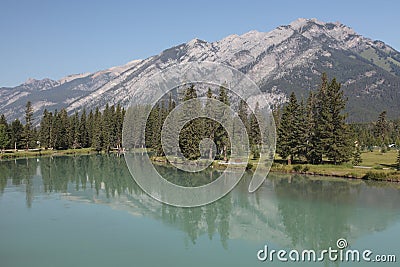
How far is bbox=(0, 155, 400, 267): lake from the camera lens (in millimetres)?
20984

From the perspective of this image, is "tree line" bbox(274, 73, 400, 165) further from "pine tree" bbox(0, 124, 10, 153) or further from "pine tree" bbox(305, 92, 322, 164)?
"pine tree" bbox(0, 124, 10, 153)

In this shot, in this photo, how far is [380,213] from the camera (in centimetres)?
2927

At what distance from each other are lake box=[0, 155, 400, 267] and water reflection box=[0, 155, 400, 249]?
0.22 ft

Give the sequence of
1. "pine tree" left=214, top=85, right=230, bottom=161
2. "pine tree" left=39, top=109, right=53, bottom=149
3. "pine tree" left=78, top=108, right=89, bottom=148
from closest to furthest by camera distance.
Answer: "pine tree" left=214, top=85, right=230, bottom=161, "pine tree" left=39, top=109, right=53, bottom=149, "pine tree" left=78, top=108, right=89, bottom=148

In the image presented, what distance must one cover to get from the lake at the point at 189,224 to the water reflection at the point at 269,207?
0.07m

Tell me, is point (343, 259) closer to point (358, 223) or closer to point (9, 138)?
point (358, 223)

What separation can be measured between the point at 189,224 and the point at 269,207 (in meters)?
7.93

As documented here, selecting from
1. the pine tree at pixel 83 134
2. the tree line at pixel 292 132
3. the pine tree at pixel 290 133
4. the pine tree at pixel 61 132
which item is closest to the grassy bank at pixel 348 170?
the tree line at pixel 292 132

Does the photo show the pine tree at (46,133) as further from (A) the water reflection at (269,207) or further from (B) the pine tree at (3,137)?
(A) the water reflection at (269,207)

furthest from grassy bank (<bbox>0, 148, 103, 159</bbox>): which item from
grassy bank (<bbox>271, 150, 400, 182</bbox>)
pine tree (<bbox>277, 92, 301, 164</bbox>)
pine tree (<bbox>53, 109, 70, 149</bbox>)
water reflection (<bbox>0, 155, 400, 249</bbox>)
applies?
grassy bank (<bbox>271, 150, 400, 182</bbox>)

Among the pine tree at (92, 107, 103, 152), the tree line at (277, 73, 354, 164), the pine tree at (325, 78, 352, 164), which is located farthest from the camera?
the pine tree at (92, 107, 103, 152)

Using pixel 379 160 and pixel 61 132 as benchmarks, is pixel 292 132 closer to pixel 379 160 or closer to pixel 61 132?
pixel 379 160

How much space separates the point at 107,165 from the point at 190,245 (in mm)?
45160

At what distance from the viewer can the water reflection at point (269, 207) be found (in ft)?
83.3
